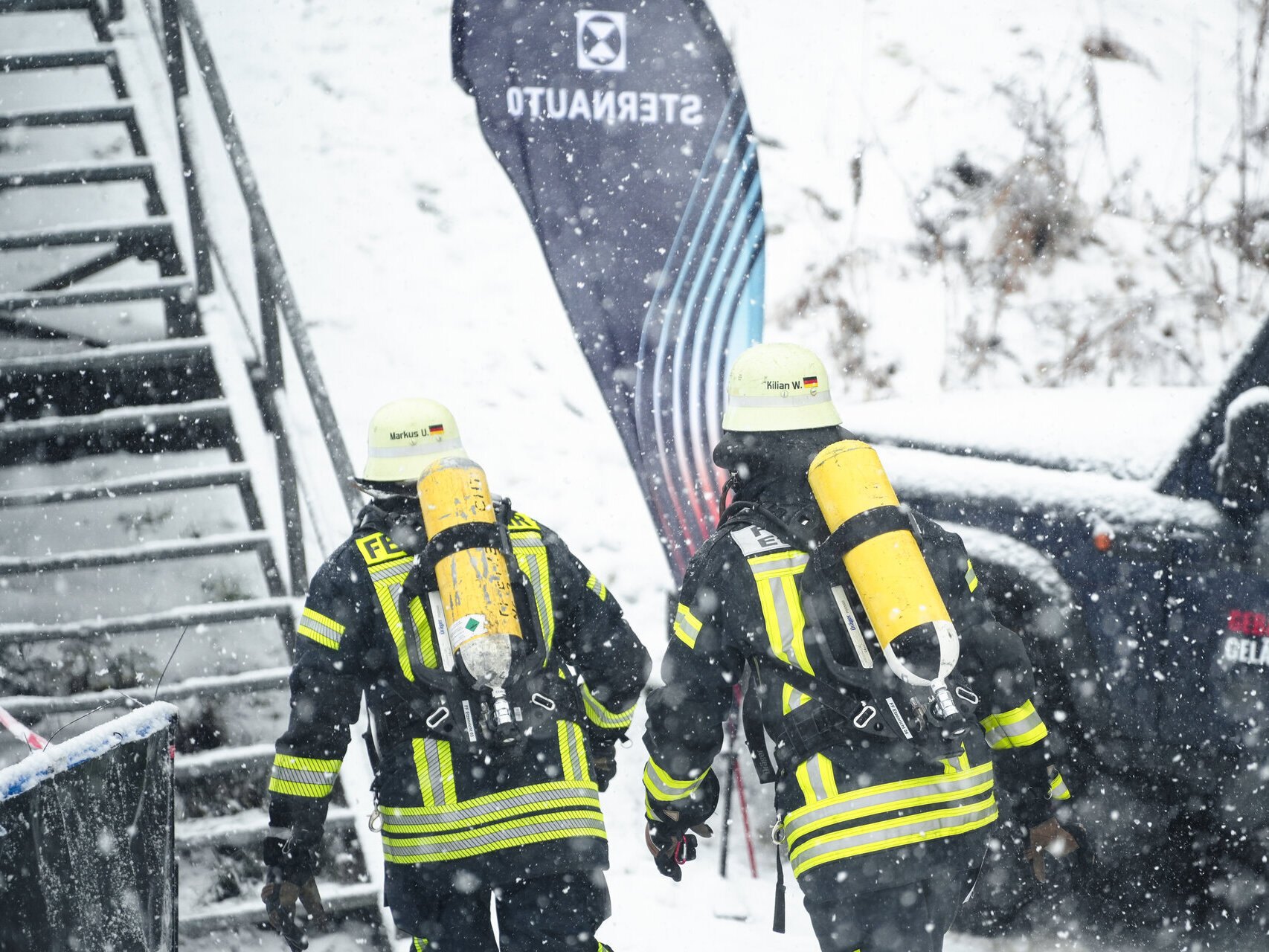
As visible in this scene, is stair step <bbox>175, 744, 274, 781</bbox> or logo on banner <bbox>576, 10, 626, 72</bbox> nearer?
stair step <bbox>175, 744, 274, 781</bbox>

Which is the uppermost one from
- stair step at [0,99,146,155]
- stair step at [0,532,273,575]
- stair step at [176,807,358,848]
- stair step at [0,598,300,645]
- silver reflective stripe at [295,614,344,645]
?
stair step at [0,99,146,155]

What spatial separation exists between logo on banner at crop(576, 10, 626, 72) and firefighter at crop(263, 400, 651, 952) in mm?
3225

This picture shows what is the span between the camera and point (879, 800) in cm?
215

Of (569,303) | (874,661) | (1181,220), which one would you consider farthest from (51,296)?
(1181,220)

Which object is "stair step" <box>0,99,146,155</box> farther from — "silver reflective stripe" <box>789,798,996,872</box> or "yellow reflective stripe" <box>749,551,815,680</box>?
"silver reflective stripe" <box>789,798,996,872</box>

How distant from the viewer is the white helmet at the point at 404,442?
2.73m

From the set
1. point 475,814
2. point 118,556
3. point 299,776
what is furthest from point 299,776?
point 118,556

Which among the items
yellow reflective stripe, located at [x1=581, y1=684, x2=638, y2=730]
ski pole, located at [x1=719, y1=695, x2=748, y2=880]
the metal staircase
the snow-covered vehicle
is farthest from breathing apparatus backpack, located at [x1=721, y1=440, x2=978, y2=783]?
the metal staircase

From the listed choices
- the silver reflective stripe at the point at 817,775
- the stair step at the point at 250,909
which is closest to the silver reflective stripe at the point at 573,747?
the silver reflective stripe at the point at 817,775

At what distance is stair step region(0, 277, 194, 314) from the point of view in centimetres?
440

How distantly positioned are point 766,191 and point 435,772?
4902 millimetres

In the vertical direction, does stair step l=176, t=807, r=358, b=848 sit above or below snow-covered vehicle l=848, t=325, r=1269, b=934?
below

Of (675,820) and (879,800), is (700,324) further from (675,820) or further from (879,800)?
(879,800)

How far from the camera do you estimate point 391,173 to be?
6.22 meters
